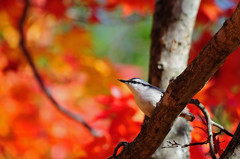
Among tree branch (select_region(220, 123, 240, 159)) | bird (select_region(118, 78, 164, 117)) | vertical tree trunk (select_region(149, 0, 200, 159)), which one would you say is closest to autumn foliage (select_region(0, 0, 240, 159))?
vertical tree trunk (select_region(149, 0, 200, 159))

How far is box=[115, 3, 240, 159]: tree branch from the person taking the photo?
1.12m

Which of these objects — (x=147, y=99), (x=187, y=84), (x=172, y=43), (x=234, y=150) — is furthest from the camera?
(x=172, y=43)

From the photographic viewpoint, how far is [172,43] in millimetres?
2076

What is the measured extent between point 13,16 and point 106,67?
1400 millimetres

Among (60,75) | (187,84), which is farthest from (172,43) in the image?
(60,75)

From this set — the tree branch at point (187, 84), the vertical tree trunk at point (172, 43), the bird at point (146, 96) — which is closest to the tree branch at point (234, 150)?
the tree branch at point (187, 84)

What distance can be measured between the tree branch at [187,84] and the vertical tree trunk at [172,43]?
0.60 m

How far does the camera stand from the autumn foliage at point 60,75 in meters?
3.36

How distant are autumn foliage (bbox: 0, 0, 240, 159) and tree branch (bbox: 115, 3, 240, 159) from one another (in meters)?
1.63

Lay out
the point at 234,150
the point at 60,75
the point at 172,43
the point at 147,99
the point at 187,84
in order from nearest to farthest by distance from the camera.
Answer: the point at 187,84 → the point at 234,150 → the point at 147,99 → the point at 172,43 → the point at 60,75

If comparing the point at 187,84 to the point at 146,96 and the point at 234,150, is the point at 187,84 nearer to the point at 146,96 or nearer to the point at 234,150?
the point at 234,150

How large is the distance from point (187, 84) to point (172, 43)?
0.91 meters

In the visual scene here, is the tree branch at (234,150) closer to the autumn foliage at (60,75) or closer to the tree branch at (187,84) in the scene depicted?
the tree branch at (187,84)

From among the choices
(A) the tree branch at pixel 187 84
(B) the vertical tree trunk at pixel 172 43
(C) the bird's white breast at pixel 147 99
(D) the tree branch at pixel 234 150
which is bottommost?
(D) the tree branch at pixel 234 150
